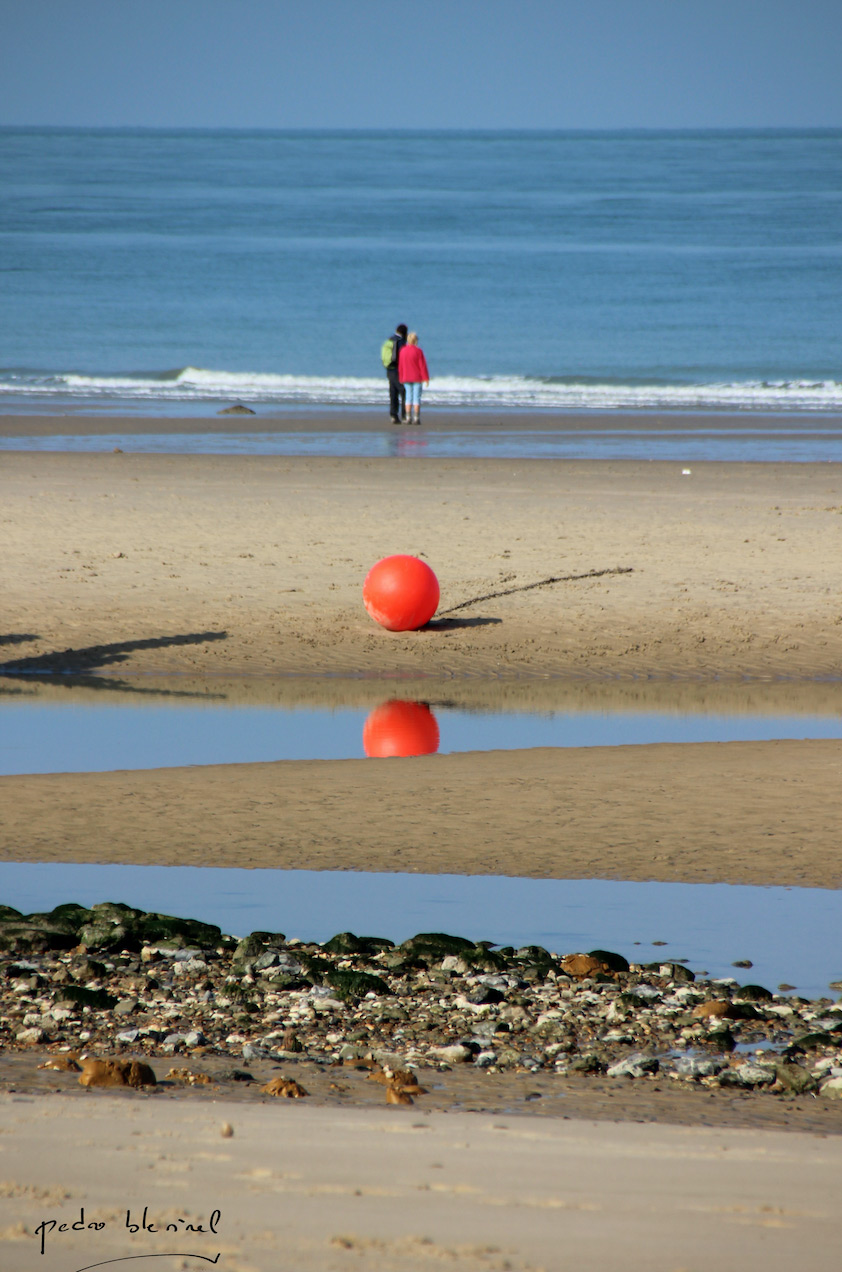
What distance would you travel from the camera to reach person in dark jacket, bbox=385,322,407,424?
27.1 m

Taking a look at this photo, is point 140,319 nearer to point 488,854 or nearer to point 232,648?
point 232,648

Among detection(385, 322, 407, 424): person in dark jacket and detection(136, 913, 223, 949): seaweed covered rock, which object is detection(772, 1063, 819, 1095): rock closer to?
detection(136, 913, 223, 949): seaweed covered rock

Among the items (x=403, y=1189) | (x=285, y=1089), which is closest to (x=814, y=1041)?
(x=285, y=1089)

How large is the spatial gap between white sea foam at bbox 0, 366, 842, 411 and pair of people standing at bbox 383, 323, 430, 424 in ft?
17.8

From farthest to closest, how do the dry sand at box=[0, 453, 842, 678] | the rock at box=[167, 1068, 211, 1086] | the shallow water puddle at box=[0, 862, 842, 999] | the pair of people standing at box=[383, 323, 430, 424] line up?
the pair of people standing at box=[383, 323, 430, 424] < the dry sand at box=[0, 453, 842, 678] < the shallow water puddle at box=[0, 862, 842, 999] < the rock at box=[167, 1068, 211, 1086]

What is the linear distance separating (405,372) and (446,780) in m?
19.0

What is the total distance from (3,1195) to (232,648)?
9.36 meters

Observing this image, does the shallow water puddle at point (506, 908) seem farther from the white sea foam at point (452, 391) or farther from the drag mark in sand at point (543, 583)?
the white sea foam at point (452, 391)

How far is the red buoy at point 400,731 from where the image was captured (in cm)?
1001

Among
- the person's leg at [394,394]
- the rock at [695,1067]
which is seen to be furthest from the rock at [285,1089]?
the person's leg at [394,394]

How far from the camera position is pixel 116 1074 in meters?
4.67

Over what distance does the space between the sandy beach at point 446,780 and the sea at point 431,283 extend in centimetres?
1535

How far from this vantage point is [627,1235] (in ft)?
11.7
